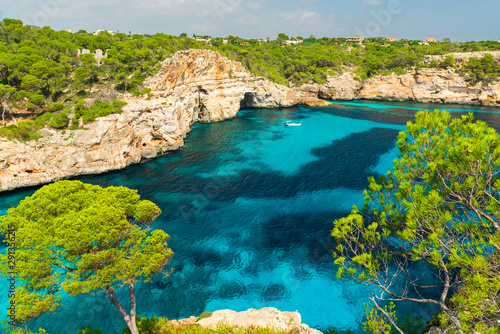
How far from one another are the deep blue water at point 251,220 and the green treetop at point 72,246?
678 centimetres

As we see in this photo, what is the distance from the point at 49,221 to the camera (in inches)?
477

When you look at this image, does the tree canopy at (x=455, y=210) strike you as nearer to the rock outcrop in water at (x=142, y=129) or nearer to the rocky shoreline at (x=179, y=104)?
the rock outcrop in water at (x=142, y=129)

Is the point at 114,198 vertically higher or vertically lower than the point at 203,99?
lower

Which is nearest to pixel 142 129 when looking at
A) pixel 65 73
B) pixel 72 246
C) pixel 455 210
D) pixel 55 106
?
pixel 55 106

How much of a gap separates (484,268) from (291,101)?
265 feet

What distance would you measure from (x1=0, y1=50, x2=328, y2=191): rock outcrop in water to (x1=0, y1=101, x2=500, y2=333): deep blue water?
94.7 inches

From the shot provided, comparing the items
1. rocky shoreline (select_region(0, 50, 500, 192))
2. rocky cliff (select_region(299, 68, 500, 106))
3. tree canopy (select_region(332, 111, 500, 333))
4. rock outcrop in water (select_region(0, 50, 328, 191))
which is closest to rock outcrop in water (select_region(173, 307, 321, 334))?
tree canopy (select_region(332, 111, 500, 333))

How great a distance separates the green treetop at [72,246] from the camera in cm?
1080

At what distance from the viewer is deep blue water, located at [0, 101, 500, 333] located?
17.5 meters

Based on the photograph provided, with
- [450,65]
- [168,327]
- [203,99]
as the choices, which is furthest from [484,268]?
[450,65]

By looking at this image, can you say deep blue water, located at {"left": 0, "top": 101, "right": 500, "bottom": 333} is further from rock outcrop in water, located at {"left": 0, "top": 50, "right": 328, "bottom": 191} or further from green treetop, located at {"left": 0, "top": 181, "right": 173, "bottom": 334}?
green treetop, located at {"left": 0, "top": 181, "right": 173, "bottom": 334}

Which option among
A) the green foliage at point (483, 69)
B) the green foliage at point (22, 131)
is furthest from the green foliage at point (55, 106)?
the green foliage at point (483, 69)

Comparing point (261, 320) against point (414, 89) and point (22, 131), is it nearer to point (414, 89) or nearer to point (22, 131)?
point (22, 131)

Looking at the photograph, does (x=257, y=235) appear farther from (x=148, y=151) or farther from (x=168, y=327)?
(x=148, y=151)
